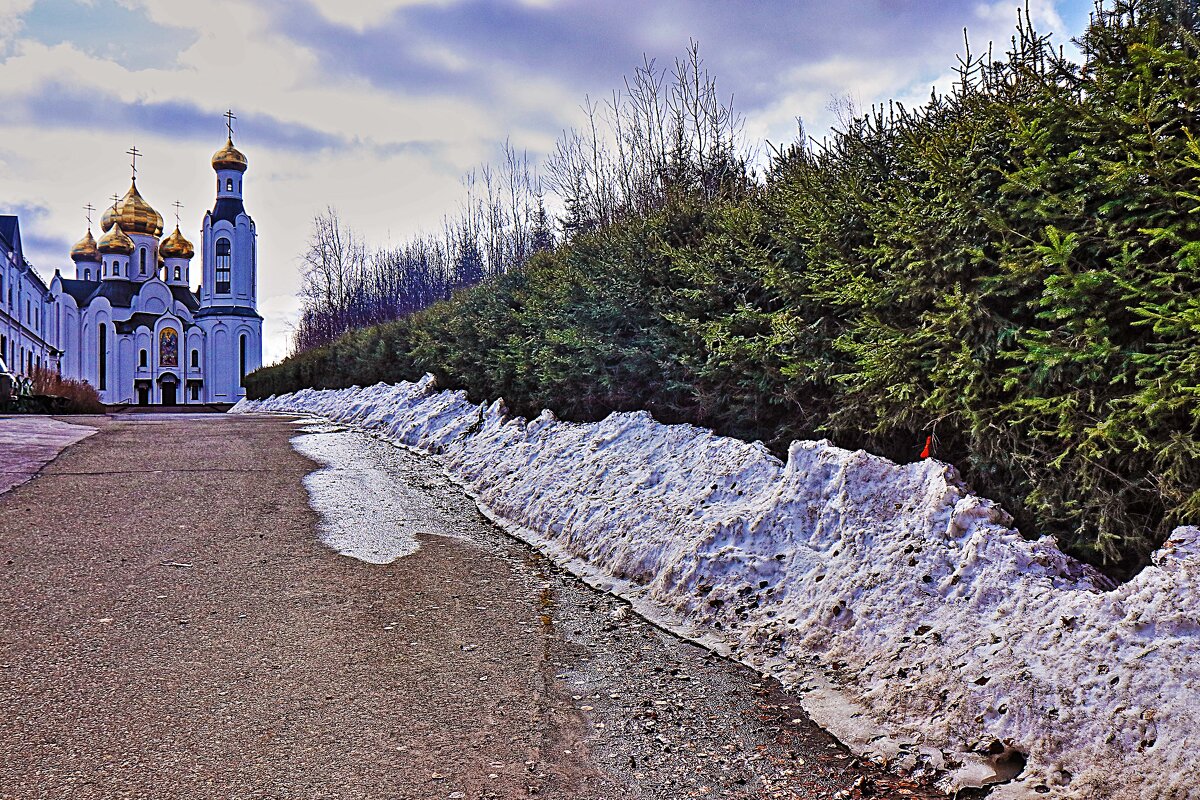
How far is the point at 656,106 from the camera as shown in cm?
1417

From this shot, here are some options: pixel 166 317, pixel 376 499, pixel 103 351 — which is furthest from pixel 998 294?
pixel 103 351

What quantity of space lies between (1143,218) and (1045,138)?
0.72 m

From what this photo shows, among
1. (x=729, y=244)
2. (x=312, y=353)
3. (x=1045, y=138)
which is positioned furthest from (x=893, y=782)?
(x=312, y=353)

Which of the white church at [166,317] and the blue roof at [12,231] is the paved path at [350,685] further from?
the white church at [166,317]

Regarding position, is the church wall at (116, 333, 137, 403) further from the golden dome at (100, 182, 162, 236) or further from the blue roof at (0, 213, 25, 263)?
the blue roof at (0, 213, 25, 263)

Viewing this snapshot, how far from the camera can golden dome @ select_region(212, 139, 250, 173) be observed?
6725cm

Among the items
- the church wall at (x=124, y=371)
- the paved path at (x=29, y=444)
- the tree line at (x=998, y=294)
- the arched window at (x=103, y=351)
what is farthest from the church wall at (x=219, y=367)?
the tree line at (x=998, y=294)

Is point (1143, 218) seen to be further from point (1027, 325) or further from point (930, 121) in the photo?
point (930, 121)

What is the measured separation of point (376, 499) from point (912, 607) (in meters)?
6.23

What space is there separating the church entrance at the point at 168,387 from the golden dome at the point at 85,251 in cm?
1464

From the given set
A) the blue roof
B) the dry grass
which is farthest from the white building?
the dry grass

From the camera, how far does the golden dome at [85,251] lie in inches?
2955

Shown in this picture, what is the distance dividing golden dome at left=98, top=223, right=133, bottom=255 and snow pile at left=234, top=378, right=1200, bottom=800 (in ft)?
258

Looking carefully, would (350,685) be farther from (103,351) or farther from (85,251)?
(85,251)
